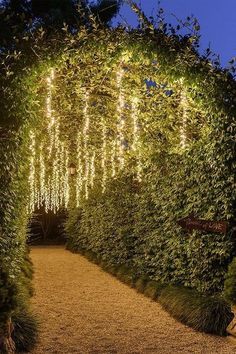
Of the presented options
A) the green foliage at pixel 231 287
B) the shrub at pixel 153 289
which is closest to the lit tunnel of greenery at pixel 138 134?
the shrub at pixel 153 289

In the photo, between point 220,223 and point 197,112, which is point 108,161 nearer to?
point 197,112

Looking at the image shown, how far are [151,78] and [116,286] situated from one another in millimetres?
4645

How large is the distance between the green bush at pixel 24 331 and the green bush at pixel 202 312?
2.05 m

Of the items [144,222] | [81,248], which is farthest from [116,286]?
[81,248]

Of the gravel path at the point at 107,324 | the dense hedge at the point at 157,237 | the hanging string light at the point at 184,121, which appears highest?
the hanging string light at the point at 184,121

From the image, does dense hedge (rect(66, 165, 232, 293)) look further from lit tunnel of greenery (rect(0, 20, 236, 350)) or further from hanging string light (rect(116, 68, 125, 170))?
hanging string light (rect(116, 68, 125, 170))

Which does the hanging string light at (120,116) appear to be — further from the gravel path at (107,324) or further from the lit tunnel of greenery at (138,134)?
the gravel path at (107,324)

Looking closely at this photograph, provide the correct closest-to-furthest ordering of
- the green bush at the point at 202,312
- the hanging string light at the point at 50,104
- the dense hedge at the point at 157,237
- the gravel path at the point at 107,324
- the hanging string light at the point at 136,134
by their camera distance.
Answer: the gravel path at the point at 107,324, the green bush at the point at 202,312, the dense hedge at the point at 157,237, the hanging string light at the point at 50,104, the hanging string light at the point at 136,134

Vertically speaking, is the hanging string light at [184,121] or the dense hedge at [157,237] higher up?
the hanging string light at [184,121]

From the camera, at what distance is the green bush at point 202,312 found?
6.83m

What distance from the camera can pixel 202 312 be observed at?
6988 millimetres

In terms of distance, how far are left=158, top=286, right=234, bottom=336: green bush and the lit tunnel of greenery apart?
0.29 meters

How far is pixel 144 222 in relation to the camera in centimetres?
1117

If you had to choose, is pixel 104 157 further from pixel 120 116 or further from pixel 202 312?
pixel 202 312
